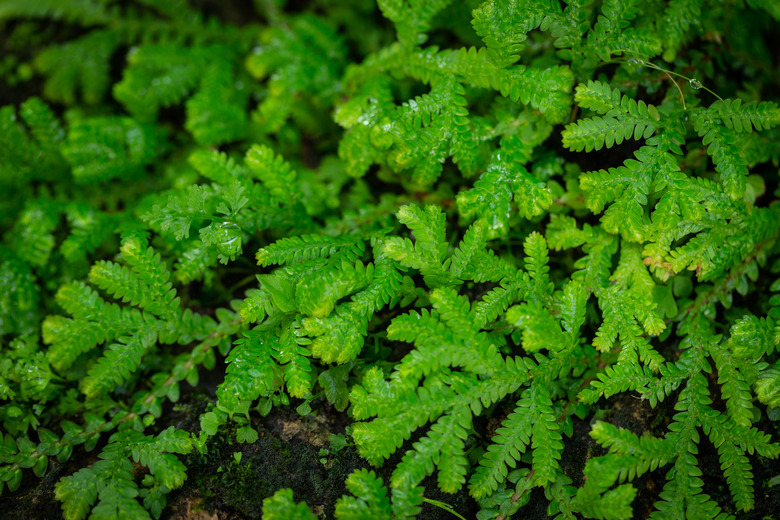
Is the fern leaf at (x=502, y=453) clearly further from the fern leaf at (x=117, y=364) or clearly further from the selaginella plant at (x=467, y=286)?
the fern leaf at (x=117, y=364)

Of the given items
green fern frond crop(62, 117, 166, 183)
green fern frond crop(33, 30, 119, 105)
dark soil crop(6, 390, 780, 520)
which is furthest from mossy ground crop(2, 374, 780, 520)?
green fern frond crop(33, 30, 119, 105)

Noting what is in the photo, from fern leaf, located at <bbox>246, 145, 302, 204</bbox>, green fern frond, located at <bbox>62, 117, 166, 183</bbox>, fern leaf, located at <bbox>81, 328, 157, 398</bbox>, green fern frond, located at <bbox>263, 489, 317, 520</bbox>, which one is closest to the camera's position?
green fern frond, located at <bbox>263, 489, 317, 520</bbox>

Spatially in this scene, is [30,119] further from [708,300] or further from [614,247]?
[708,300]

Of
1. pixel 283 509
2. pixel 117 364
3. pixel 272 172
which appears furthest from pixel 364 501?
pixel 272 172

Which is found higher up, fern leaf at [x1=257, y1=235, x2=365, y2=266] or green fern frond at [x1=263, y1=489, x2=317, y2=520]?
fern leaf at [x1=257, y1=235, x2=365, y2=266]

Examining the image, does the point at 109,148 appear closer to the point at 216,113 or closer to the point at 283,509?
the point at 216,113

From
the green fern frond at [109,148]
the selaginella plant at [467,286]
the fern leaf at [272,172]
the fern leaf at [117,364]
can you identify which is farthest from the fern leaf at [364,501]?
the green fern frond at [109,148]

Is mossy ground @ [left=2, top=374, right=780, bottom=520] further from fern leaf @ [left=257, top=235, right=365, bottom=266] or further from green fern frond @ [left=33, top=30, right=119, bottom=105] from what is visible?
green fern frond @ [left=33, top=30, right=119, bottom=105]

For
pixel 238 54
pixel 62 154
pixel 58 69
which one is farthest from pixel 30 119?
pixel 238 54
